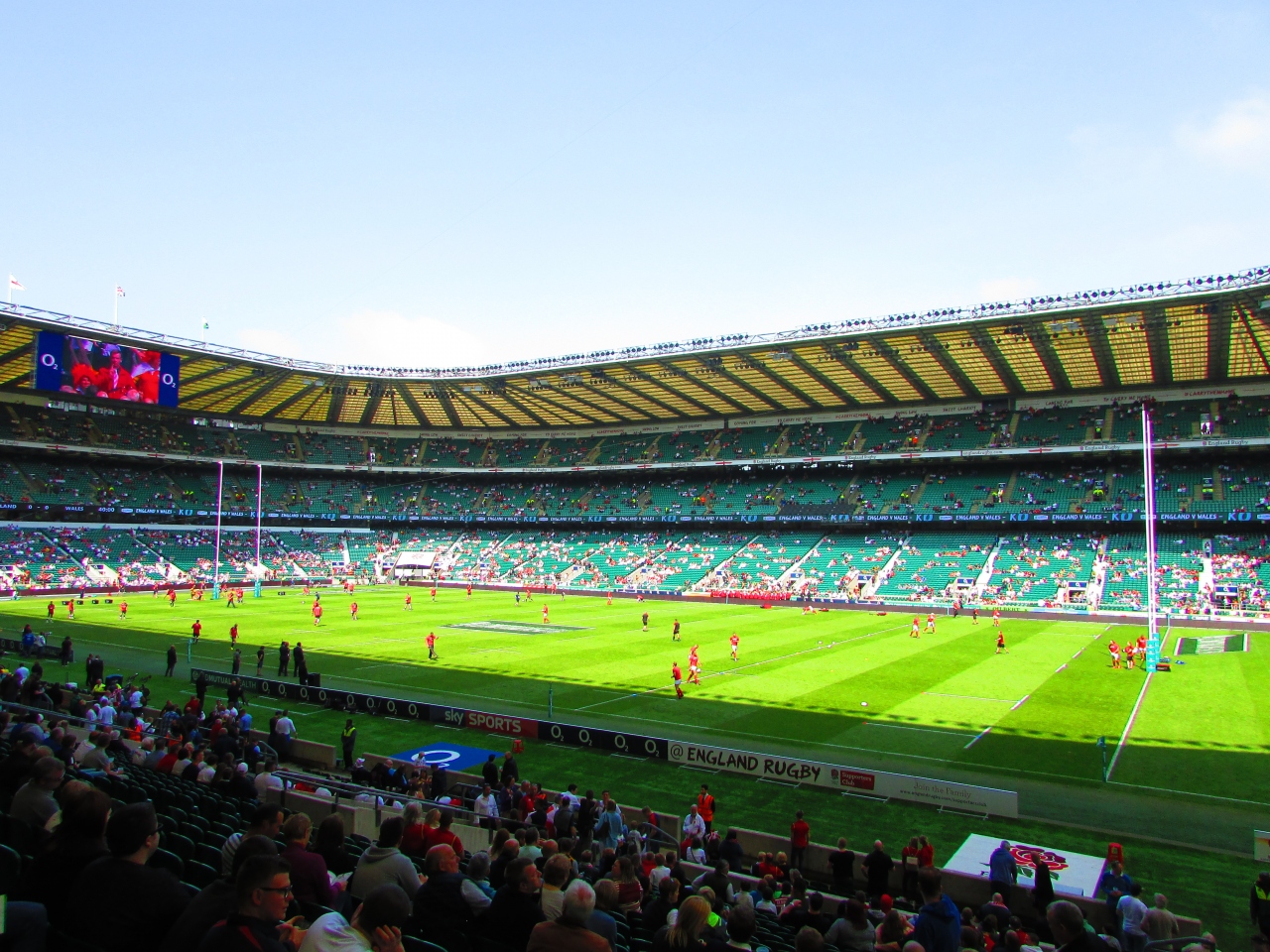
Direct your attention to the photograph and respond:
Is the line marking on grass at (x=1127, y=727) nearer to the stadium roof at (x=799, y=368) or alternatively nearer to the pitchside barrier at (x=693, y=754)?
the pitchside barrier at (x=693, y=754)

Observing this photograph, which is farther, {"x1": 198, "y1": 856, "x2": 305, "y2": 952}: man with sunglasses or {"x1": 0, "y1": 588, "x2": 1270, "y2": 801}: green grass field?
{"x1": 0, "y1": 588, "x2": 1270, "y2": 801}: green grass field

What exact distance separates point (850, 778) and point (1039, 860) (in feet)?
17.4

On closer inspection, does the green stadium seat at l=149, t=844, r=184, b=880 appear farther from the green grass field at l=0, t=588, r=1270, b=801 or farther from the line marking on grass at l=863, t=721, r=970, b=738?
the line marking on grass at l=863, t=721, r=970, b=738

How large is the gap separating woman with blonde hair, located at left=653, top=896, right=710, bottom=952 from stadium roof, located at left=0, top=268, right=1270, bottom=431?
51.6 meters

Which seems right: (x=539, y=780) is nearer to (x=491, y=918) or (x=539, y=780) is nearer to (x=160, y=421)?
(x=491, y=918)

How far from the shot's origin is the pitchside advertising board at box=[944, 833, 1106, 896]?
44.1 ft

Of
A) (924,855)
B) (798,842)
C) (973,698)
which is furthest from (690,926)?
(973,698)

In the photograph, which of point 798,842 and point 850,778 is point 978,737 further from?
point 798,842

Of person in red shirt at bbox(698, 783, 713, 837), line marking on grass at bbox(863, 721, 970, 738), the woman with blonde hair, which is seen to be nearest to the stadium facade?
line marking on grass at bbox(863, 721, 970, 738)

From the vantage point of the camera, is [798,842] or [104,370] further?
[104,370]

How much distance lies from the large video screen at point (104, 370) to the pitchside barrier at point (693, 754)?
40.7m

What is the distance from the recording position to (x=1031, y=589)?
188ft

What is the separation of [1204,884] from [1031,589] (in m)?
46.6

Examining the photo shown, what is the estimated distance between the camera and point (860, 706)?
26.7 m
